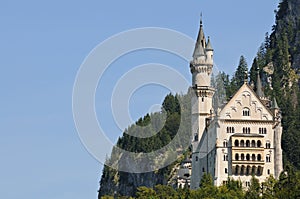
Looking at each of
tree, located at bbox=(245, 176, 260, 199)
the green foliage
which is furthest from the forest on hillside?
tree, located at bbox=(245, 176, 260, 199)

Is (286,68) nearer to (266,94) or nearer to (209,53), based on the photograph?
(266,94)

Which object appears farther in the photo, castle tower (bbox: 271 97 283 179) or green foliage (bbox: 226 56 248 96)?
green foliage (bbox: 226 56 248 96)

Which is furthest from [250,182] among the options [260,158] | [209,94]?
[209,94]

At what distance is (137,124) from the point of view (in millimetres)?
181625

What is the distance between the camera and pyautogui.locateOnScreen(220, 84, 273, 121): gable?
124938 mm

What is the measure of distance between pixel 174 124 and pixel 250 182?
2020 inches

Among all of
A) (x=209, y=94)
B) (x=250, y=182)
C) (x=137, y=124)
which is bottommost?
(x=250, y=182)

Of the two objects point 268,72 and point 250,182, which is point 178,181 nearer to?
point 250,182

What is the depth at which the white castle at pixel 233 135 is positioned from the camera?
122500 millimetres

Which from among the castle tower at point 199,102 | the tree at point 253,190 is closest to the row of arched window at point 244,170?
the tree at point 253,190

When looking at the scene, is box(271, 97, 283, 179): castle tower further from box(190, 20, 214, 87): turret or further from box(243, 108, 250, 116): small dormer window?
box(190, 20, 214, 87): turret

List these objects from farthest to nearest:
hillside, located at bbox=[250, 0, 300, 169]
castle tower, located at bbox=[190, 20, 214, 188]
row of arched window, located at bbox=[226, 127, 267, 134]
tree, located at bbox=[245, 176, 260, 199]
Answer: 1. hillside, located at bbox=[250, 0, 300, 169]
2. castle tower, located at bbox=[190, 20, 214, 188]
3. row of arched window, located at bbox=[226, 127, 267, 134]
4. tree, located at bbox=[245, 176, 260, 199]

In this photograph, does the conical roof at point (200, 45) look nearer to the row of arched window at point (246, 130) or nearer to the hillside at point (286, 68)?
the row of arched window at point (246, 130)

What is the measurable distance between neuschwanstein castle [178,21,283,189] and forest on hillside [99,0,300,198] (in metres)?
11.0
